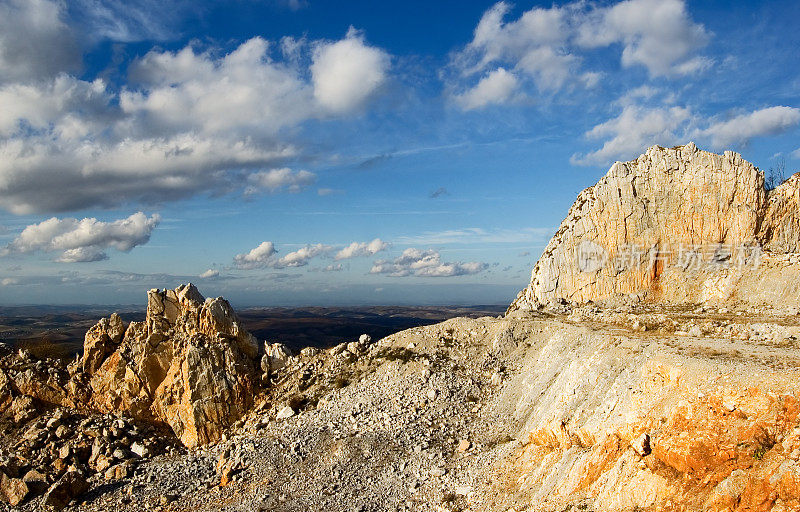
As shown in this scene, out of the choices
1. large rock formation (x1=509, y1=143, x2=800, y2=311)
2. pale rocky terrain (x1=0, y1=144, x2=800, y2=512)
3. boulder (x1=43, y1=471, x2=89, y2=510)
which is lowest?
boulder (x1=43, y1=471, x2=89, y2=510)

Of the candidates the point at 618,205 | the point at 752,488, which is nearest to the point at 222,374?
the point at 752,488

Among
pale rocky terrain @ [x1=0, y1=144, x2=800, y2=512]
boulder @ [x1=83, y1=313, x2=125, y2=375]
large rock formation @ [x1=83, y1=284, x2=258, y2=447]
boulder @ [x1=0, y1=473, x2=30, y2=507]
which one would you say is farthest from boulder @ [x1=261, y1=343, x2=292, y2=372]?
boulder @ [x1=0, y1=473, x2=30, y2=507]

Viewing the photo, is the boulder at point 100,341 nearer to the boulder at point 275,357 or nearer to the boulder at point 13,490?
the boulder at point 13,490

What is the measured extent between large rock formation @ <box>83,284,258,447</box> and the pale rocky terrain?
0.16m

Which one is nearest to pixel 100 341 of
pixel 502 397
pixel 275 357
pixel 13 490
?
pixel 13 490

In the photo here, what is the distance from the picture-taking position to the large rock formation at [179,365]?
112ft

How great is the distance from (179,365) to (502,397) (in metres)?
24.3

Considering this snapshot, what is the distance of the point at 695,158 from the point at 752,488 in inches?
1591

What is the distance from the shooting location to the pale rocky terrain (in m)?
16.3

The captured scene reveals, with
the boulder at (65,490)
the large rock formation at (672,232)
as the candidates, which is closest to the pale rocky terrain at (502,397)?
the boulder at (65,490)

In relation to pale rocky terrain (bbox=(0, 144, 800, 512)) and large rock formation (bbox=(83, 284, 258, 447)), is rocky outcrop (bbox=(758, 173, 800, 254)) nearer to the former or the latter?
pale rocky terrain (bbox=(0, 144, 800, 512))

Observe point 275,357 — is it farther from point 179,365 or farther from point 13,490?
point 13,490

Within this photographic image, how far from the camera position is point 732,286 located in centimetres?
4119

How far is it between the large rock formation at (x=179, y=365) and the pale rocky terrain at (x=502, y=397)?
155 millimetres
